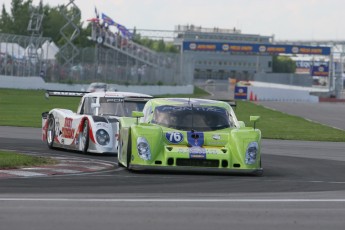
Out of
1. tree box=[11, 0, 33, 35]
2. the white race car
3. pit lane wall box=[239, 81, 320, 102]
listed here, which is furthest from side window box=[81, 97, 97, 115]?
tree box=[11, 0, 33, 35]

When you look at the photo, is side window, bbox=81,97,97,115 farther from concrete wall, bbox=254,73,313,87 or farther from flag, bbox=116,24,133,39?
concrete wall, bbox=254,73,313,87

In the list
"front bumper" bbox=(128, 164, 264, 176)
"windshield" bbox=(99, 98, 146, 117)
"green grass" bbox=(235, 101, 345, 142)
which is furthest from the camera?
"green grass" bbox=(235, 101, 345, 142)

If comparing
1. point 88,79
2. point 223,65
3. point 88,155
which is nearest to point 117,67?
point 88,79

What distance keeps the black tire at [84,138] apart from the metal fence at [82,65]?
1746 inches

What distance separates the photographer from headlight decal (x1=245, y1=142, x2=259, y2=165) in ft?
49.9

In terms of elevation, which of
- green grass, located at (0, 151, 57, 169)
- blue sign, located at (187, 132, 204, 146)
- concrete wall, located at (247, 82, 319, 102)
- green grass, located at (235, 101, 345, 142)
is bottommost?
concrete wall, located at (247, 82, 319, 102)

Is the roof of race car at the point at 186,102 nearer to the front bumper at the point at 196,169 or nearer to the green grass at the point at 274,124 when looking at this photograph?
the front bumper at the point at 196,169

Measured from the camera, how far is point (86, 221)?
31.1 feet

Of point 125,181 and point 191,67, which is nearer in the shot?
point 125,181

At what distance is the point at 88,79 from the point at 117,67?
332cm

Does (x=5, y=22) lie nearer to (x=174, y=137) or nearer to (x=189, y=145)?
(x=174, y=137)

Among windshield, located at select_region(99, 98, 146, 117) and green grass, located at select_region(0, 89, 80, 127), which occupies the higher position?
windshield, located at select_region(99, 98, 146, 117)

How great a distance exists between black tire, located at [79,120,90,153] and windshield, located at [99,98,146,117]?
778 millimetres

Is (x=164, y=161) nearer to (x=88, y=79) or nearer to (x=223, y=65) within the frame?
(x=88, y=79)
